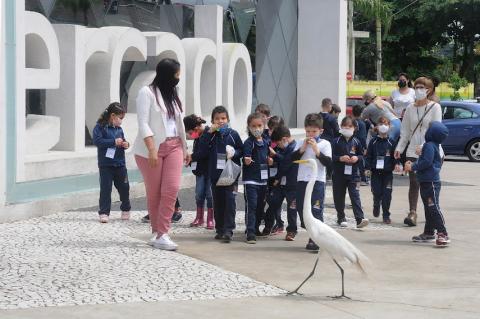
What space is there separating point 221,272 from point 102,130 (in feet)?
11.2

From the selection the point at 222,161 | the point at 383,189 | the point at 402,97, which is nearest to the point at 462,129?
the point at 402,97

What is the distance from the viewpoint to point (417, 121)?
38.9 feet

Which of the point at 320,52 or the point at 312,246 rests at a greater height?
the point at 320,52

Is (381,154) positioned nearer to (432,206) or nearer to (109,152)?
(432,206)

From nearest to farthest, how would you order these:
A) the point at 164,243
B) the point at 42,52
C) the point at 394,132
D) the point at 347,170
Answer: the point at 164,243, the point at 347,170, the point at 42,52, the point at 394,132

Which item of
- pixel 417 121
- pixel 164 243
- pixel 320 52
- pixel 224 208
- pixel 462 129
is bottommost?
pixel 164 243

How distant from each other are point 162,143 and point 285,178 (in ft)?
5.39

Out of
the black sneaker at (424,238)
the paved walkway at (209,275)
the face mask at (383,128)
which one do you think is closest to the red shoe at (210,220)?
the paved walkway at (209,275)

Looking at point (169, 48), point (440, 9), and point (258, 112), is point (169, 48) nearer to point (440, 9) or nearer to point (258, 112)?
point (258, 112)

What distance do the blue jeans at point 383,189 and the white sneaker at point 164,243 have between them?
3671 millimetres

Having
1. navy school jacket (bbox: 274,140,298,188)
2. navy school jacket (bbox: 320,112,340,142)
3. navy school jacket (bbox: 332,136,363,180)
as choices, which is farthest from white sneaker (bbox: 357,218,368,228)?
navy school jacket (bbox: 320,112,340,142)

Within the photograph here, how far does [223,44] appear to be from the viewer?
59.6 ft

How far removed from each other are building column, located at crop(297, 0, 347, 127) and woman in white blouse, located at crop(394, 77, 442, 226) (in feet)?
32.5

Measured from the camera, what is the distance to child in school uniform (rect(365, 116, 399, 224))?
40.7 feet
